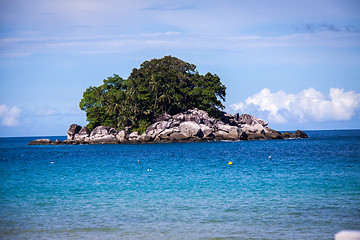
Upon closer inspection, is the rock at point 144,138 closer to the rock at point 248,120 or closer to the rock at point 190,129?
the rock at point 190,129

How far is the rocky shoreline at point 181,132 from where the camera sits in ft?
314

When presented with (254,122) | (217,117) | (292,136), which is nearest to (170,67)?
(217,117)

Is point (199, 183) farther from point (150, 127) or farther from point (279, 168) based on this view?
point (150, 127)

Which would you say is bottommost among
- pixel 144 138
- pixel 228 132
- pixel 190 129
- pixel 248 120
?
pixel 144 138

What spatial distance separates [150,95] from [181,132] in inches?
537

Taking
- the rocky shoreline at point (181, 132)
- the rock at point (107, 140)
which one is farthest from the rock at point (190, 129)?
the rock at point (107, 140)

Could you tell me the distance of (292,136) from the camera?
5007 inches

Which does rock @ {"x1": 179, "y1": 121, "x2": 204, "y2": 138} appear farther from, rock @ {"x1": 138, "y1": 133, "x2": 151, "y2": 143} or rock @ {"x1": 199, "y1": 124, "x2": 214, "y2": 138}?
rock @ {"x1": 138, "y1": 133, "x2": 151, "y2": 143}

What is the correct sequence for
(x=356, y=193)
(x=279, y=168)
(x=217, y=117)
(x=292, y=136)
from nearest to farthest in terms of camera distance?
(x=356, y=193)
(x=279, y=168)
(x=217, y=117)
(x=292, y=136)

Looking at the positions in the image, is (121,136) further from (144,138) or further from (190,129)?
(190,129)

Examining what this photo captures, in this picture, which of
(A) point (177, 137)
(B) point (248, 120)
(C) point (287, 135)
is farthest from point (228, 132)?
(C) point (287, 135)

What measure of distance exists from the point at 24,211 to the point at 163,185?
11227mm

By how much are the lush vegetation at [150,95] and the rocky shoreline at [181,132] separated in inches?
125

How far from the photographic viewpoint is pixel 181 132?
95.9 m
